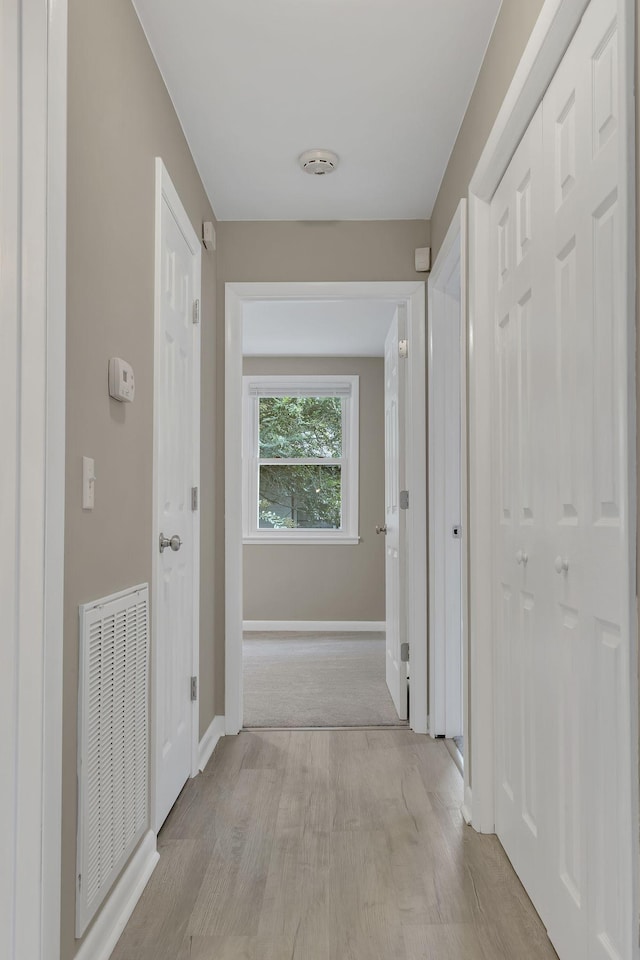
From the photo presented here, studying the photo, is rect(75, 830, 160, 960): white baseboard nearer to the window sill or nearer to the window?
the window sill

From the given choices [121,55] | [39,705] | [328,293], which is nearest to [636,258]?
[39,705]

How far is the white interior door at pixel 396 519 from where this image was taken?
3.57 metres

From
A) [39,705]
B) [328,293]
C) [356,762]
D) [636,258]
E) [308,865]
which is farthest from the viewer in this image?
[328,293]

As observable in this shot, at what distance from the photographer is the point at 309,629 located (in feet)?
20.4

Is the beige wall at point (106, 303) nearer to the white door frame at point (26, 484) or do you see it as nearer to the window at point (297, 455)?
the white door frame at point (26, 484)

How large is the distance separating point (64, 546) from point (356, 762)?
1.95 meters

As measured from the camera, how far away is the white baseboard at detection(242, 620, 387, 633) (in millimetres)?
6203

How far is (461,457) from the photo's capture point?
2.64 meters

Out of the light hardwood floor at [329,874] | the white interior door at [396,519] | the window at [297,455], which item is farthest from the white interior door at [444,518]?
the window at [297,455]

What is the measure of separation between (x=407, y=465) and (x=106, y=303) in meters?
1.99

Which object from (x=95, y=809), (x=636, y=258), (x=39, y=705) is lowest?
(x=95, y=809)

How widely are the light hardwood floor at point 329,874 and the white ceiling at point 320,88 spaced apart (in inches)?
94.9

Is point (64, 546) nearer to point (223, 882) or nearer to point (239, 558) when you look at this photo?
point (223, 882)

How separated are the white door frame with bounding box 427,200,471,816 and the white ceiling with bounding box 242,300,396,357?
117 centimetres
